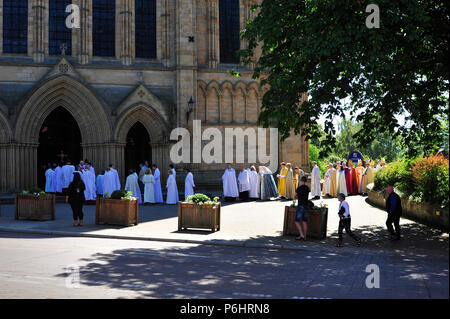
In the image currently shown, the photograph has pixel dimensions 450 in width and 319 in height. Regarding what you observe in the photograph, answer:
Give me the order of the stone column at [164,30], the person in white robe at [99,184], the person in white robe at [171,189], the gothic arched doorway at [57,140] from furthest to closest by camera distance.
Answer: the stone column at [164,30] < the gothic arched doorway at [57,140] < the person in white robe at [99,184] < the person in white robe at [171,189]

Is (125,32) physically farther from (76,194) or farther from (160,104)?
(76,194)

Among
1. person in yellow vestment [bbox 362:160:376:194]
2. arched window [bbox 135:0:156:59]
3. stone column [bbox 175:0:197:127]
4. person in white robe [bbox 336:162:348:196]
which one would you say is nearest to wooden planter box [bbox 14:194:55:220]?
stone column [bbox 175:0:197:127]

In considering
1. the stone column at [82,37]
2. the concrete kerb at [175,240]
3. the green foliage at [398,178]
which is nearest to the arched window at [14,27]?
the stone column at [82,37]

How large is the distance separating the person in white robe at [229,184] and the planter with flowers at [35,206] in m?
9.17

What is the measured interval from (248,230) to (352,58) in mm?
5486

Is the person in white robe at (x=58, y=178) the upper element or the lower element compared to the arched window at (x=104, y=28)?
lower

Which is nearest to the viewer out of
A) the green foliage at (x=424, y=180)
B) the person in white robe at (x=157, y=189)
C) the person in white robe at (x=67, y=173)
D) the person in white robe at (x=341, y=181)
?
the green foliage at (x=424, y=180)

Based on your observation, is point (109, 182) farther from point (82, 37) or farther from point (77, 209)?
point (82, 37)

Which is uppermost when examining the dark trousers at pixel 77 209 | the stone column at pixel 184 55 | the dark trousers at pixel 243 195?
the stone column at pixel 184 55

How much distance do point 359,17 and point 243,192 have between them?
42.6 ft

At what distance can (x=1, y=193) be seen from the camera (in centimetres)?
2297

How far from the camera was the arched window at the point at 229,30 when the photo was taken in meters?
27.0

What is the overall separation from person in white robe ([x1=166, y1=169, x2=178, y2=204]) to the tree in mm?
9247

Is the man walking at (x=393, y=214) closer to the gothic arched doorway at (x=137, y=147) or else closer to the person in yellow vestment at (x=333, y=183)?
the person in yellow vestment at (x=333, y=183)
